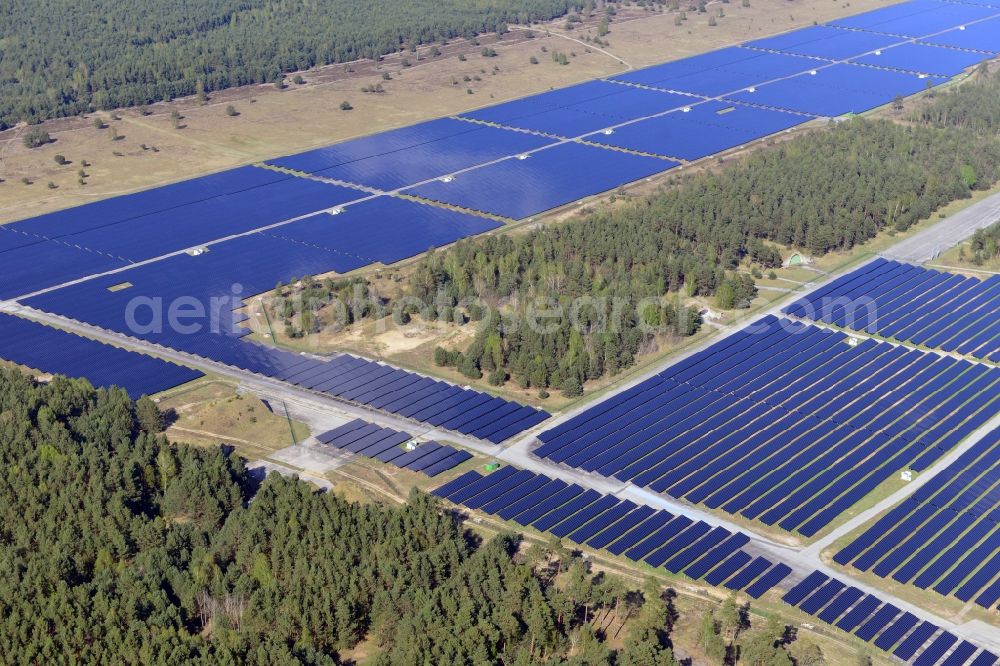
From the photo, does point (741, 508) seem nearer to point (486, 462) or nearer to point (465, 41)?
point (486, 462)

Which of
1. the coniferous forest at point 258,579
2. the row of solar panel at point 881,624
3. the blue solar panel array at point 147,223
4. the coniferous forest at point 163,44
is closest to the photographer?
the coniferous forest at point 258,579

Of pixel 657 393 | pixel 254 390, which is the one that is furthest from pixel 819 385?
pixel 254 390

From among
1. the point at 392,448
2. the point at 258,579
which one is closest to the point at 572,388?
the point at 392,448

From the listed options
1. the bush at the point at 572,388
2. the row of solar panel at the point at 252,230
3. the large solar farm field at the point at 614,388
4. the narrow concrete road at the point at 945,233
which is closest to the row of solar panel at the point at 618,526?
the large solar farm field at the point at 614,388

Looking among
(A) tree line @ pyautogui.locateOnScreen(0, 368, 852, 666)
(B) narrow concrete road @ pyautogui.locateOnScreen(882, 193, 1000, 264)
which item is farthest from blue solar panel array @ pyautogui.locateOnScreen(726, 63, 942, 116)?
(A) tree line @ pyautogui.locateOnScreen(0, 368, 852, 666)

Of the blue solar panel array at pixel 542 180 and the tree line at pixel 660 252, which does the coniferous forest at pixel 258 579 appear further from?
the blue solar panel array at pixel 542 180

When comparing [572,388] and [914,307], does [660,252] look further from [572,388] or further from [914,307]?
[572,388]
